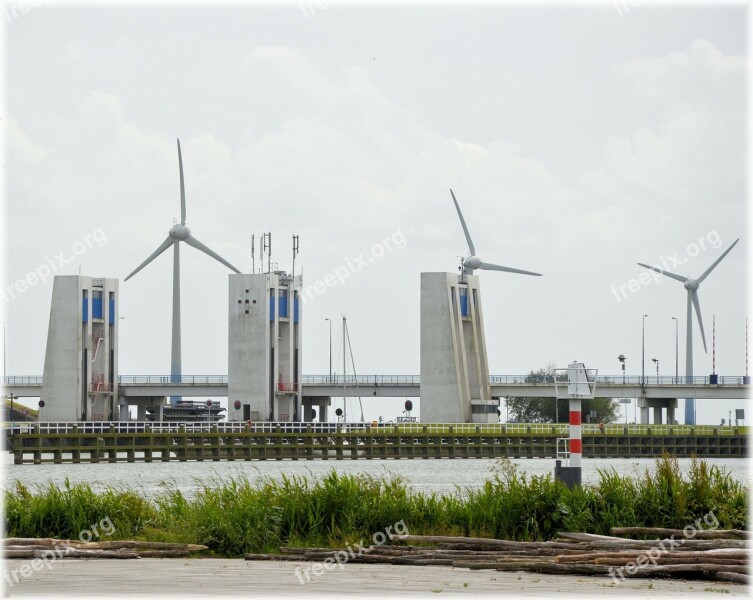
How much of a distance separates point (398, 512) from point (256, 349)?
89.5m

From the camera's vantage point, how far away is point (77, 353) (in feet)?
390

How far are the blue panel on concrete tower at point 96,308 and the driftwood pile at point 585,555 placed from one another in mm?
102533

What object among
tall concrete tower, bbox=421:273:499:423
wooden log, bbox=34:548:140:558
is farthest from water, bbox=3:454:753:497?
wooden log, bbox=34:548:140:558

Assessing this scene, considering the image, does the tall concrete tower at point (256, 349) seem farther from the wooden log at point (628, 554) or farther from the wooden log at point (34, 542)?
the wooden log at point (628, 554)

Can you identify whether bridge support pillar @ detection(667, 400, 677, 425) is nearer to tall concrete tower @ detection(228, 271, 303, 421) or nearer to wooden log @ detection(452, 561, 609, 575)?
tall concrete tower @ detection(228, 271, 303, 421)

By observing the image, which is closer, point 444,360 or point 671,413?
point 444,360

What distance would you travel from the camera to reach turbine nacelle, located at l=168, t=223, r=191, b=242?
398ft

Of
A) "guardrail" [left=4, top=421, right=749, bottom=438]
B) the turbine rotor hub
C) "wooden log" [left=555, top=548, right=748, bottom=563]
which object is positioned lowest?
"wooden log" [left=555, top=548, right=748, bottom=563]

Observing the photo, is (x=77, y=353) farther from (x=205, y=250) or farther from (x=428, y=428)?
(x=428, y=428)

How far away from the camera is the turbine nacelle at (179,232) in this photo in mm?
121188

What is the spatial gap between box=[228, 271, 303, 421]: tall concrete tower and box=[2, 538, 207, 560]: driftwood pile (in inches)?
3560

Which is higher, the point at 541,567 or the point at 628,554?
the point at 628,554

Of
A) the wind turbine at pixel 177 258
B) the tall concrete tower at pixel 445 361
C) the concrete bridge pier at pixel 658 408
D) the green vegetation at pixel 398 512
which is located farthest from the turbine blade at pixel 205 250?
the green vegetation at pixel 398 512

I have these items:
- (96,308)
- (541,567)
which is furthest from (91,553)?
(96,308)
